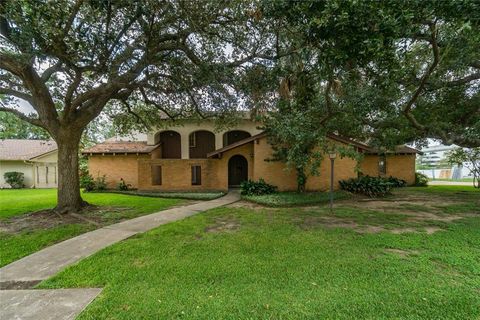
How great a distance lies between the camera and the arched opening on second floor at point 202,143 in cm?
1986

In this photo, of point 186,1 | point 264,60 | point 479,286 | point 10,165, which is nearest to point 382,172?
point 264,60

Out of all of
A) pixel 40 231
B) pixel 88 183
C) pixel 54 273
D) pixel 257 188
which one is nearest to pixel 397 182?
pixel 257 188

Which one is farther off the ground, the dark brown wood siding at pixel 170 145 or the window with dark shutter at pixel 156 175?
the dark brown wood siding at pixel 170 145

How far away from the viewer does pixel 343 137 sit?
13602mm

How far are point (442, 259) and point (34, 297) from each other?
6827 millimetres

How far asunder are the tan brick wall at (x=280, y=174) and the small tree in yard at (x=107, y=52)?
436 cm

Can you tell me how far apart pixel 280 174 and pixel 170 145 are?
1045cm

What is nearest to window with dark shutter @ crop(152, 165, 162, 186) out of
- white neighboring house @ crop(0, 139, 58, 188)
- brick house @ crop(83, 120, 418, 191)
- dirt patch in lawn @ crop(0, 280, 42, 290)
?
brick house @ crop(83, 120, 418, 191)

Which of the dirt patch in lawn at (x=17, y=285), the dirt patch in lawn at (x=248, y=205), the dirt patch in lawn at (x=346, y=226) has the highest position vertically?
the dirt patch in lawn at (x=17, y=285)

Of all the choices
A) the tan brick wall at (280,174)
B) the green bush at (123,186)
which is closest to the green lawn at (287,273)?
the tan brick wall at (280,174)

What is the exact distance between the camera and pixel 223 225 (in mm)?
7117

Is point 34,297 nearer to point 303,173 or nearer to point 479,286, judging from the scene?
point 479,286

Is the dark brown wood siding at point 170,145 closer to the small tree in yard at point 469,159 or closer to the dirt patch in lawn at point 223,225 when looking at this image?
the dirt patch in lawn at point 223,225

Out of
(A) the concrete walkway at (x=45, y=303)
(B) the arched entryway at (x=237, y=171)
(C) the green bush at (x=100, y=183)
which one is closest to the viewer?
(A) the concrete walkway at (x=45, y=303)
